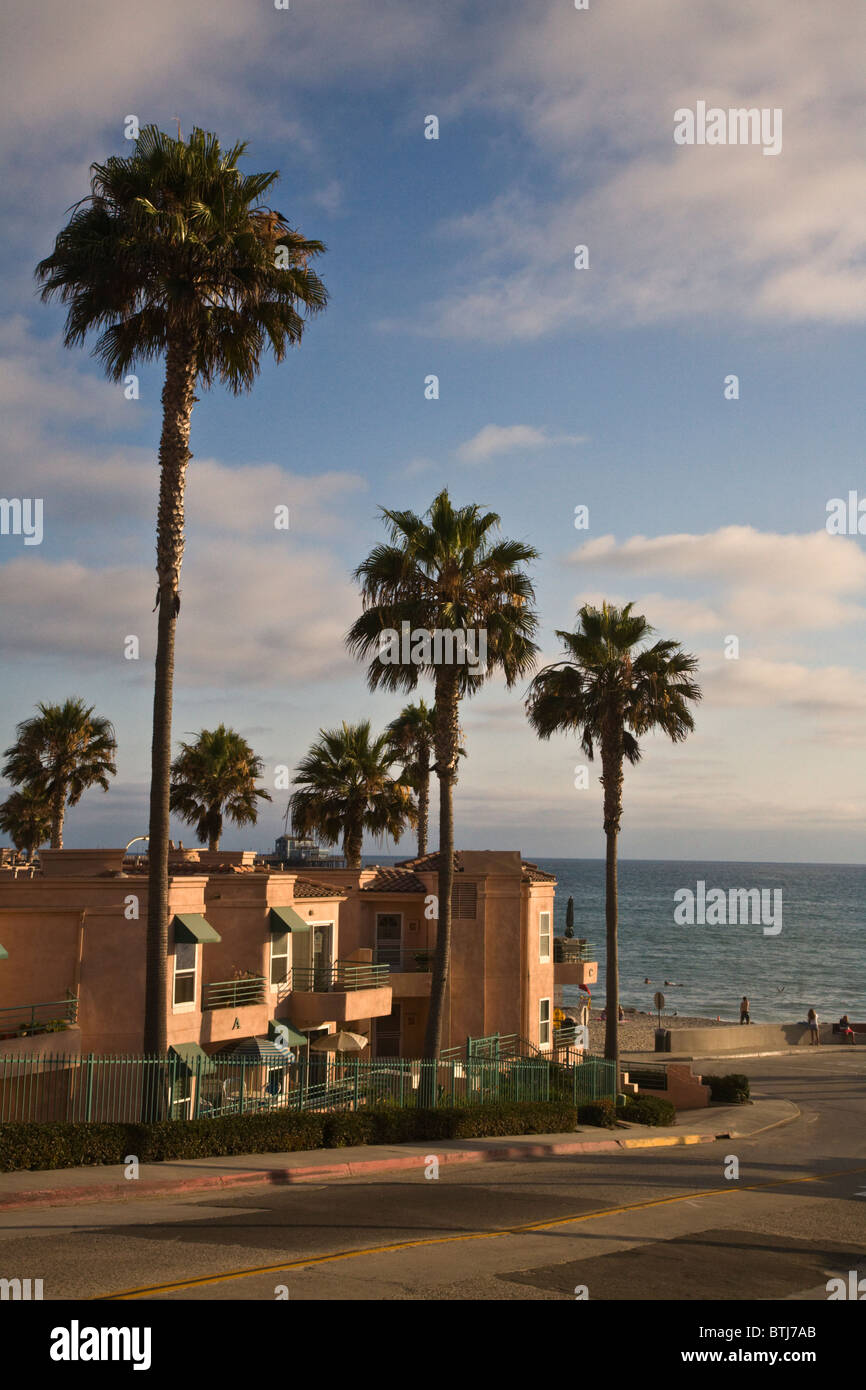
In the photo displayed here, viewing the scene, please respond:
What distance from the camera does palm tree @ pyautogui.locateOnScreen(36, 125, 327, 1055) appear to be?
1983cm

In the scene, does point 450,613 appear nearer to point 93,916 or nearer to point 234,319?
point 234,319

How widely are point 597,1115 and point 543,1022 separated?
294 inches

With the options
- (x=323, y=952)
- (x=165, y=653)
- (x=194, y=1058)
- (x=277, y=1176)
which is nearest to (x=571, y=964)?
(x=323, y=952)

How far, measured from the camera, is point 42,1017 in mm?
23250

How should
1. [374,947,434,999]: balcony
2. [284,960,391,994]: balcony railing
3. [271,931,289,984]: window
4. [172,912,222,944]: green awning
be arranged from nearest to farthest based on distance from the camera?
[172,912,222,944]: green awning
[271,931,289,984]: window
[284,960,391,994]: balcony railing
[374,947,434,999]: balcony

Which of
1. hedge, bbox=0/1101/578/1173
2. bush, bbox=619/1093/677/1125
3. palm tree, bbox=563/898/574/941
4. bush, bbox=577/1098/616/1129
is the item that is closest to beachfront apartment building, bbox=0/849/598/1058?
hedge, bbox=0/1101/578/1173

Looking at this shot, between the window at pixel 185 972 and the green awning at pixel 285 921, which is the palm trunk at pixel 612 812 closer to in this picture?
the green awning at pixel 285 921

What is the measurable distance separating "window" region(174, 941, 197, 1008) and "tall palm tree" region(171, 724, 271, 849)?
18.4 metres

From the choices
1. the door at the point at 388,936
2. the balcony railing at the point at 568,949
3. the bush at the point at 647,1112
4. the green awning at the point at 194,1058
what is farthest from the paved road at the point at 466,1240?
the balcony railing at the point at 568,949

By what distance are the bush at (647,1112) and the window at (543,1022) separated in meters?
4.50

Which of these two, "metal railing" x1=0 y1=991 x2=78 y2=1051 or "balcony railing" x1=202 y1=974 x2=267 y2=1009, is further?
"balcony railing" x1=202 y1=974 x2=267 y2=1009

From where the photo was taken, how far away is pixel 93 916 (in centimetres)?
2417

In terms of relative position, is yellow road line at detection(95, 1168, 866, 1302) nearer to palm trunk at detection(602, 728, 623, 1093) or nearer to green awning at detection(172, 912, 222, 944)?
green awning at detection(172, 912, 222, 944)
